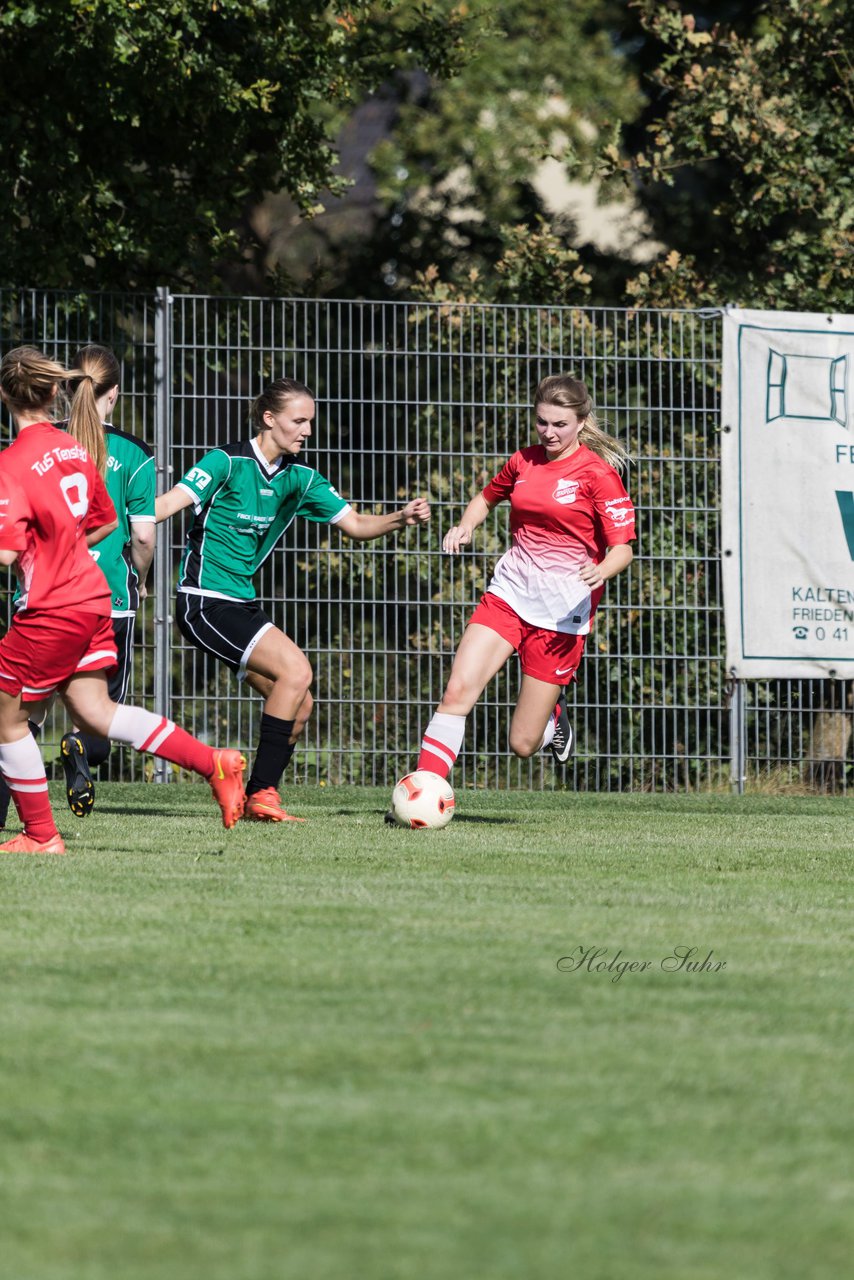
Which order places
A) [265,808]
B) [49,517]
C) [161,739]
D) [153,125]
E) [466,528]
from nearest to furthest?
1. [49,517]
2. [161,739]
3. [265,808]
4. [466,528]
5. [153,125]

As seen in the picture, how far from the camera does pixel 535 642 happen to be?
803 centimetres

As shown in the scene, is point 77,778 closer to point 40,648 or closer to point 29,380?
point 40,648

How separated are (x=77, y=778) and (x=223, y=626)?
0.95 metres

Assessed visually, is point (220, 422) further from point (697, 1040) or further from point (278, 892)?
point (697, 1040)

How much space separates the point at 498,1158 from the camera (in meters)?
2.72

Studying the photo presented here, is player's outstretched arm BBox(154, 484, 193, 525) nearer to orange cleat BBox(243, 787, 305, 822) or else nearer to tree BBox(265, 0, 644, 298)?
orange cleat BBox(243, 787, 305, 822)

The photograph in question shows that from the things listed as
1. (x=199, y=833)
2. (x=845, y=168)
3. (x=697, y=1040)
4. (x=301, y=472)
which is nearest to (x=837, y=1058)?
(x=697, y=1040)

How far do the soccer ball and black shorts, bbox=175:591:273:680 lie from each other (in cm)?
96

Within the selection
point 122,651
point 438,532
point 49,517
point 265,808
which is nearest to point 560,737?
point 265,808

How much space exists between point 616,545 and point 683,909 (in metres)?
2.91

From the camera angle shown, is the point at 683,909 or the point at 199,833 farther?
the point at 199,833

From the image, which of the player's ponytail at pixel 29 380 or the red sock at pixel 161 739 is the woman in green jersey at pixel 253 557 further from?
the player's ponytail at pixel 29 380

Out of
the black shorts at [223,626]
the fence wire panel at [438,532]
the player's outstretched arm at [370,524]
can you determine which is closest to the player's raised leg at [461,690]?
the player's outstretched arm at [370,524]

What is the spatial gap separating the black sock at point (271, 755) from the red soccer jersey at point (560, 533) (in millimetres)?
1132
